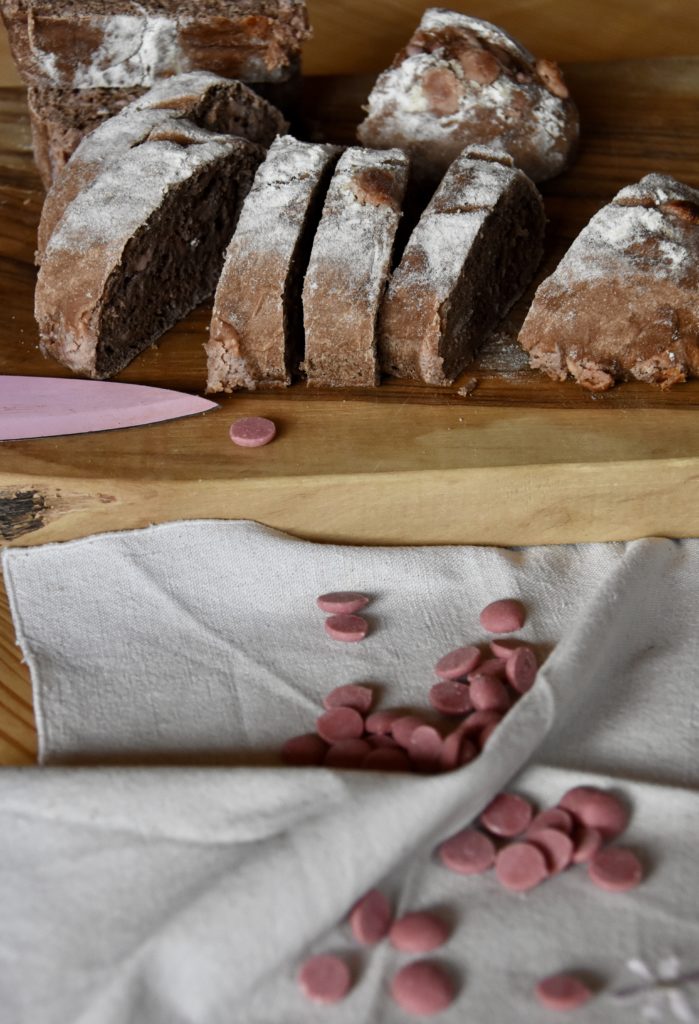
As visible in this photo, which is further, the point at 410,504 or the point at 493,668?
the point at 410,504

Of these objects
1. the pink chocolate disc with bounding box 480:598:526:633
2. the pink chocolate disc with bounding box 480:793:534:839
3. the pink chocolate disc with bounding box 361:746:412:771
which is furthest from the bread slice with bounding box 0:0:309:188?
the pink chocolate disc with bounding box 480:793:534:839

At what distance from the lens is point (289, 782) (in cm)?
202

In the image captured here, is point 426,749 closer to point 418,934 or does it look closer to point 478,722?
point 478,722

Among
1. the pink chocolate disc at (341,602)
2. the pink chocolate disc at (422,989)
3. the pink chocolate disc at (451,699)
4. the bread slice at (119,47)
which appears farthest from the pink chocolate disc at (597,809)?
the bread slice at (119,47)

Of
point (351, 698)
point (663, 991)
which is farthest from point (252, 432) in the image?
point (663, 991)

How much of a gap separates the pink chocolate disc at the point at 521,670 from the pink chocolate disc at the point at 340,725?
31cm

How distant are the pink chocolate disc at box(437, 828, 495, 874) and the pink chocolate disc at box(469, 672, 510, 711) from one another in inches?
10.3

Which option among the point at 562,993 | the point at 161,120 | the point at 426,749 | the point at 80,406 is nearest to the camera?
the point at 562,993

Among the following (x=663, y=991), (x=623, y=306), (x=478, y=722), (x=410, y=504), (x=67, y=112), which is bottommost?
(x=663, y=991)

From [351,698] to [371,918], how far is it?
467mm

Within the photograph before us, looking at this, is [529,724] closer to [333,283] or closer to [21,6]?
[333,283]

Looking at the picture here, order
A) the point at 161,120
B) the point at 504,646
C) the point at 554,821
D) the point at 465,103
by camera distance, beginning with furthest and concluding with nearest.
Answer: the point at 465,103
the point at 161,120
the point at 504,646
the point at 554,821

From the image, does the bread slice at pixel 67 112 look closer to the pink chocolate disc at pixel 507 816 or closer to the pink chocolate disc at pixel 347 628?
the pink chocolate disc at pixel 347 628

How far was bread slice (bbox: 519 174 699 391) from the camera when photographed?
2.67 metres
